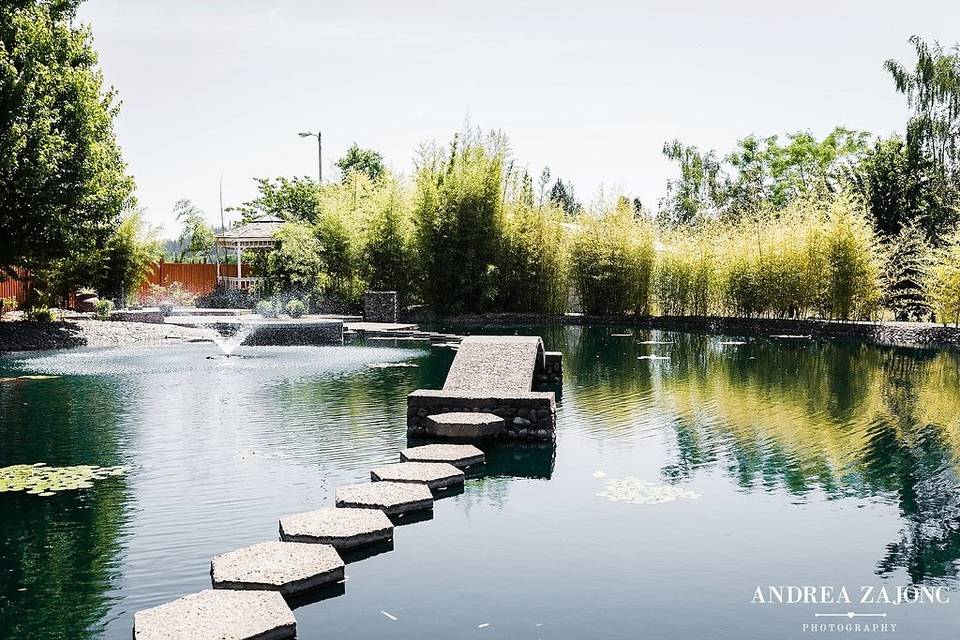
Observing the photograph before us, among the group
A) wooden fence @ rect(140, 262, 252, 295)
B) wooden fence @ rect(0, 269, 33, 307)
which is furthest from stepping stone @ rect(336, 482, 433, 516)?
wooden fence @ rect(140, 262, 252, 295)

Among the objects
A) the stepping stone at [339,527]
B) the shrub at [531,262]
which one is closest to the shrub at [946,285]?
the shrub at [531,262]

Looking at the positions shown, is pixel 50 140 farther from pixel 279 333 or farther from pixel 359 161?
pixel 359 161

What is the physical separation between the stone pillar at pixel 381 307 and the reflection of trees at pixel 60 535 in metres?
12.3

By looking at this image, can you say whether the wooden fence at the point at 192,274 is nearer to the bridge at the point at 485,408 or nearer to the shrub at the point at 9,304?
the shrub at the point at 9,304

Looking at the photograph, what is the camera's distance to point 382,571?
4.14 m

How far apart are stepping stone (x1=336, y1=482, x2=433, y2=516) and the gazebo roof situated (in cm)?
2215

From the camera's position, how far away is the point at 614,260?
20.8 meters

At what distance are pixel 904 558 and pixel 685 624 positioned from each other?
1559 millimetres

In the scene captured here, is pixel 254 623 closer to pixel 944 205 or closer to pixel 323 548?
pixel 323 548

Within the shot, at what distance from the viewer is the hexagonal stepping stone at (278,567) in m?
3.76

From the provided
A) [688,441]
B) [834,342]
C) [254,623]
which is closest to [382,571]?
[254,623]

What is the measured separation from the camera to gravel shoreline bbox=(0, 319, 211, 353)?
14.4 m

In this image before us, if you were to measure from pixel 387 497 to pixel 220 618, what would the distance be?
5.91ft

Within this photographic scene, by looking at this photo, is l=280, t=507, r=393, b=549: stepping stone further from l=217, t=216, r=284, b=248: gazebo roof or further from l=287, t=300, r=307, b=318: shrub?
l=217, t=216, r=284, b=248: gazebo roof
